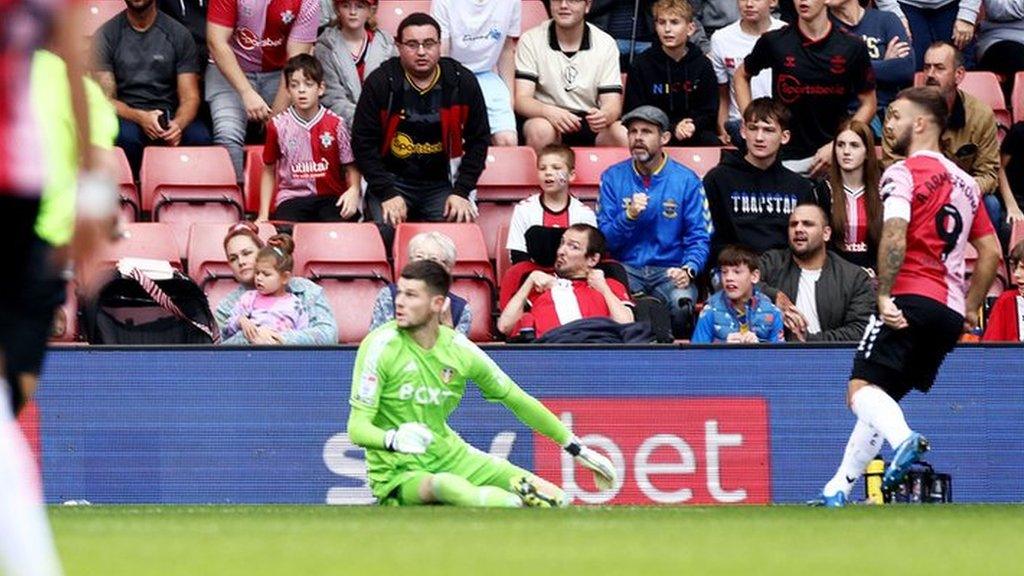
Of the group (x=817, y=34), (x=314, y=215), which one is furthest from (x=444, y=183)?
(x=817, y=34)

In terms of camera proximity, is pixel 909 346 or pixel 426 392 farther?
pixel 426 392

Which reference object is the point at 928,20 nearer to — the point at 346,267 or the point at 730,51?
the point at 730,51

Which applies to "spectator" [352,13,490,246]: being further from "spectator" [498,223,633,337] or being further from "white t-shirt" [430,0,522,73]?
"spectator" [498,223,633,337]

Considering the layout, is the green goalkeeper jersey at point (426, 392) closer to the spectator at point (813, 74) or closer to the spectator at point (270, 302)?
the spectator at point (270, 302)

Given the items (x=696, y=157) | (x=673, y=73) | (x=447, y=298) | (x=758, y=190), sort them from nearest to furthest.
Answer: (x=447, y=298) < (x=758, y=190) < (x=696, y=157) < (x=673, y=73)

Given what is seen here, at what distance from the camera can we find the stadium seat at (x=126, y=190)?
13508 millimetres

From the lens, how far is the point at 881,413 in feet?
33.2

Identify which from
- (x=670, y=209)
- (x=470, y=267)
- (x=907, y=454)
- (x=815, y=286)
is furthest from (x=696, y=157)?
(x=907, y=454)

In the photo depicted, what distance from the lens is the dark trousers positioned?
14.1 m

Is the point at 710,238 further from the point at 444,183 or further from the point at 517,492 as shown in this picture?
the point at 517,492

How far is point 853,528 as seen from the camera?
8.39 metres

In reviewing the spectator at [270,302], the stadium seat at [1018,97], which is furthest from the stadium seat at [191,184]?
the stadium seat at [1018,97]

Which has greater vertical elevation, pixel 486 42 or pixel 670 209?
pixel 486 42

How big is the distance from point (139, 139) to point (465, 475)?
4.74m
